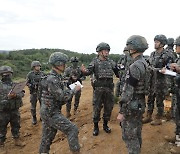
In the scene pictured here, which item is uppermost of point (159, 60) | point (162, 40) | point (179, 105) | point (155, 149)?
point (162, 40)

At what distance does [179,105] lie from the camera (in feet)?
21.3

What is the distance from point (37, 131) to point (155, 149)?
14.4 feet

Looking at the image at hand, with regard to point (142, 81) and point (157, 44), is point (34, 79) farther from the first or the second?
point (142, 81)

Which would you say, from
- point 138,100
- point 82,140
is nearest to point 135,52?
point 138,100

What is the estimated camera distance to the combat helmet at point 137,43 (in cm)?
526

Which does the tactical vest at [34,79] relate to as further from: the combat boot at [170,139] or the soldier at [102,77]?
the combat boot at [170,139]

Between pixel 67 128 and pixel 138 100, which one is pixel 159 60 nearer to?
pixel 138 100

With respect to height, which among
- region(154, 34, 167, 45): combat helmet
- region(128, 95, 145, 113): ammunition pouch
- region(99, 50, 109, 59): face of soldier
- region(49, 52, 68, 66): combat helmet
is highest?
region(154, 34, 167, 45): combat helmet

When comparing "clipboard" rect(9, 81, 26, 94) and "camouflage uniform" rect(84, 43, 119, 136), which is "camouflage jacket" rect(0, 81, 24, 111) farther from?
"camouflage uniform" rect(84, 43, 119, 136)

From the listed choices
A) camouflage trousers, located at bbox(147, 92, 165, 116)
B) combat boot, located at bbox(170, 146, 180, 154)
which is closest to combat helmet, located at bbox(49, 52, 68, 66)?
camouflage trousers, located at bbox(147, 92, 165, 116)

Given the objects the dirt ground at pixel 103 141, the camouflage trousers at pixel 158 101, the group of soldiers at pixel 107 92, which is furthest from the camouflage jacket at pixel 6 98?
the camouflage trousers at pixel 158 101

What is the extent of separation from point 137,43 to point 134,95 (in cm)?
94

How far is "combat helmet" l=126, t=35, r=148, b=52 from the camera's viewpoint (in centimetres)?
526

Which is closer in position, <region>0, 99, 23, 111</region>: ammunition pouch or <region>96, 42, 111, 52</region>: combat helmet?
<region>96, 42, 111, 52</region>: combat helmet
